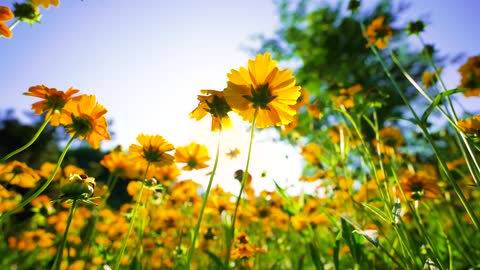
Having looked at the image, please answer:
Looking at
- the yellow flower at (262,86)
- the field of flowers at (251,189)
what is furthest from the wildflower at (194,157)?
the yellow flower at (262,86)

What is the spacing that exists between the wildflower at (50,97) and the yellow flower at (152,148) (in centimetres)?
29

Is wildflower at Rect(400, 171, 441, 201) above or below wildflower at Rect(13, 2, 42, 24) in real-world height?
below

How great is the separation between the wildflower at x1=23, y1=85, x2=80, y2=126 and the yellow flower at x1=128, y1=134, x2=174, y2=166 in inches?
11.2

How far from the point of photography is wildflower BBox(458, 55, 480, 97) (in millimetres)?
1954

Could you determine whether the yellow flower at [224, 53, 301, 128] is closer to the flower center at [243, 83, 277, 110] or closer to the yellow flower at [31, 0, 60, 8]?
the flower center at [243, 83, 277, 110]

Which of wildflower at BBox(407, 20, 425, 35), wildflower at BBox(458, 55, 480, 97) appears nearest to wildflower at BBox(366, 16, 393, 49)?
wildflower at BBox(407, 20, 425, 35)

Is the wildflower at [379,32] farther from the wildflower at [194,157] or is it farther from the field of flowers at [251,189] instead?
the wildflower at [194,157]

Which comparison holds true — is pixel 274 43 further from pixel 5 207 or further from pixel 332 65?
pixel 5 207

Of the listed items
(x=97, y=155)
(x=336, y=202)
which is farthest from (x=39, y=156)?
(x=336, y=202)

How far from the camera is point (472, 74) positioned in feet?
6.48

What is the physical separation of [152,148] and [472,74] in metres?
2.09

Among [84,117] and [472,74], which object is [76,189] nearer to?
[84,117]

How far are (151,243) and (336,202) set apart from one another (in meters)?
1.79

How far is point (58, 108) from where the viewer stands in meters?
1.07
